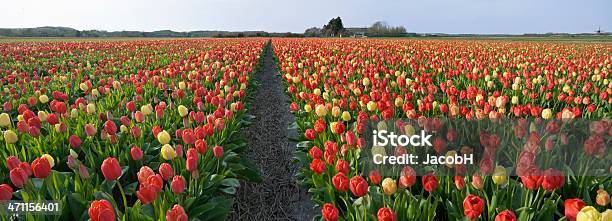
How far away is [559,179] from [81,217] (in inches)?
101

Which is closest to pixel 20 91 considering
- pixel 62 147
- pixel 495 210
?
pixel 62 147

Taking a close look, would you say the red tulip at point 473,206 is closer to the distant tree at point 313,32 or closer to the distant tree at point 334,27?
the distant tree at point 313,32

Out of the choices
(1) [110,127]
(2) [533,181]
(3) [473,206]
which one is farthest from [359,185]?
(1) [110,127]

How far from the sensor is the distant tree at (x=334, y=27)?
3354 inches

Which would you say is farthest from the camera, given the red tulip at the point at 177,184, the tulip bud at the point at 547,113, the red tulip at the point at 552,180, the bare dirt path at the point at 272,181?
the tulip bud at the point at 547,113

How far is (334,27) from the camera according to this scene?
84812mm

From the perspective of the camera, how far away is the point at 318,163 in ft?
8.53

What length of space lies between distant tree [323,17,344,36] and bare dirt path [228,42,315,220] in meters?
79.7

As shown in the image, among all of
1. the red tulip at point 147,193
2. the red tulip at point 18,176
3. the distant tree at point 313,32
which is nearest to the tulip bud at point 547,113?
the red tulip at point 147,193

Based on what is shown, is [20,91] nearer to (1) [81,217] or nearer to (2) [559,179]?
(1) [81,217]

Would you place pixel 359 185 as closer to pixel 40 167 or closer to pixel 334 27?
pixel 40 167

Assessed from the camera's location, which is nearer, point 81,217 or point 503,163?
point 81,217

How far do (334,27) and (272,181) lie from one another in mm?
82862

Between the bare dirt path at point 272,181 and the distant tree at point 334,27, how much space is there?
79.7m
